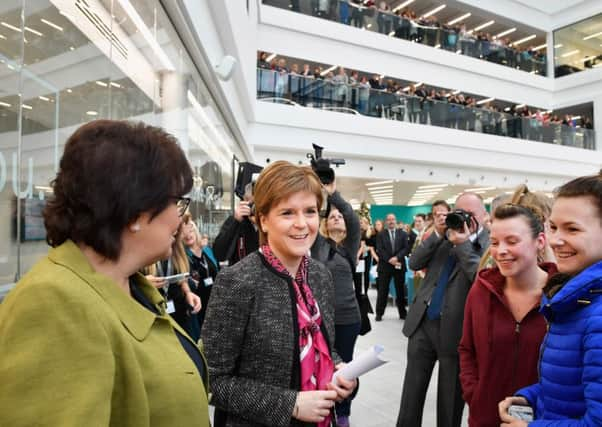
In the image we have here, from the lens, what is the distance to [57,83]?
6.89 ft

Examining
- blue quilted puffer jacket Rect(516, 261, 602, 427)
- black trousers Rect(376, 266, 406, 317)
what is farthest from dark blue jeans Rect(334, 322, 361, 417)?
black trousers Rect(376, 266, 406, 317)

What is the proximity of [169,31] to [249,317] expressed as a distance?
3384 millimetres

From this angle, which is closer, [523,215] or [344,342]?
[523,215]

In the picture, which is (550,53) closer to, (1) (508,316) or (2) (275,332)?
(1) (508,316)

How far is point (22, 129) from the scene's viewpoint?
1.77 meters

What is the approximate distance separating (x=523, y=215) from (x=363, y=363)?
116 cm

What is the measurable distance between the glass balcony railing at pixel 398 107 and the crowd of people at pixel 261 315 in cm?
992

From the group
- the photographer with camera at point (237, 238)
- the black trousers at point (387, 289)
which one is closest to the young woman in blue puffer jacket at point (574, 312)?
the photographer with camera at point (237, 238)

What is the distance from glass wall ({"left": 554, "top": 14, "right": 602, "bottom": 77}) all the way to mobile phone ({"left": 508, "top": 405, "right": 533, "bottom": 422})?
2271 cm

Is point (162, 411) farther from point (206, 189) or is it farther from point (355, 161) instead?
point (355, 161)

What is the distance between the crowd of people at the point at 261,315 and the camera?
76cm

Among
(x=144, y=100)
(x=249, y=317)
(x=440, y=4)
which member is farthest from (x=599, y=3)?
(x=249, y=317)

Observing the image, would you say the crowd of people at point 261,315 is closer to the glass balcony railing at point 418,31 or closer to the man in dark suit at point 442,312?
the man in dark suit at point 442,312

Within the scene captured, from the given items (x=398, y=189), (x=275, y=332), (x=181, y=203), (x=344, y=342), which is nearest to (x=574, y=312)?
(x=275, y=332)
